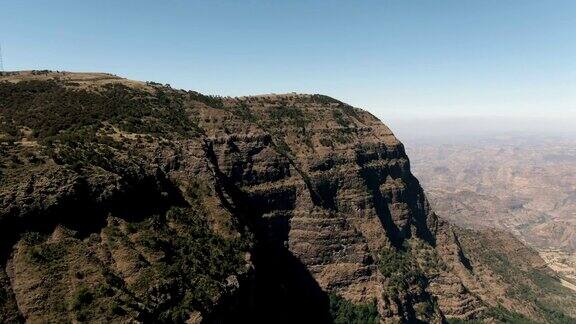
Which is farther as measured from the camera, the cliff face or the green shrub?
the green shrub

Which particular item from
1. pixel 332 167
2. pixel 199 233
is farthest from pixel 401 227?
pixel 199 233

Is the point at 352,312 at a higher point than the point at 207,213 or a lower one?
lower

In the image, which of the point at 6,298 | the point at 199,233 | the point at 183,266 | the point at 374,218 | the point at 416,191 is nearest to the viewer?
the point at 6,298

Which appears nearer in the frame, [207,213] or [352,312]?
[207,213]

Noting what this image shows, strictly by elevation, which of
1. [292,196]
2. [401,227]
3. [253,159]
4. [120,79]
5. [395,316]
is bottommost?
[395,316]

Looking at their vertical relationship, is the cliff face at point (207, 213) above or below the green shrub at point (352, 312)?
above

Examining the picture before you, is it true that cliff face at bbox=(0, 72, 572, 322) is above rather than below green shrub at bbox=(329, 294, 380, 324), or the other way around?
above

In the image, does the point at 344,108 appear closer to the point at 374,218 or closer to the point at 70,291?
the point at 374,218

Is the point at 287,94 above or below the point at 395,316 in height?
above
